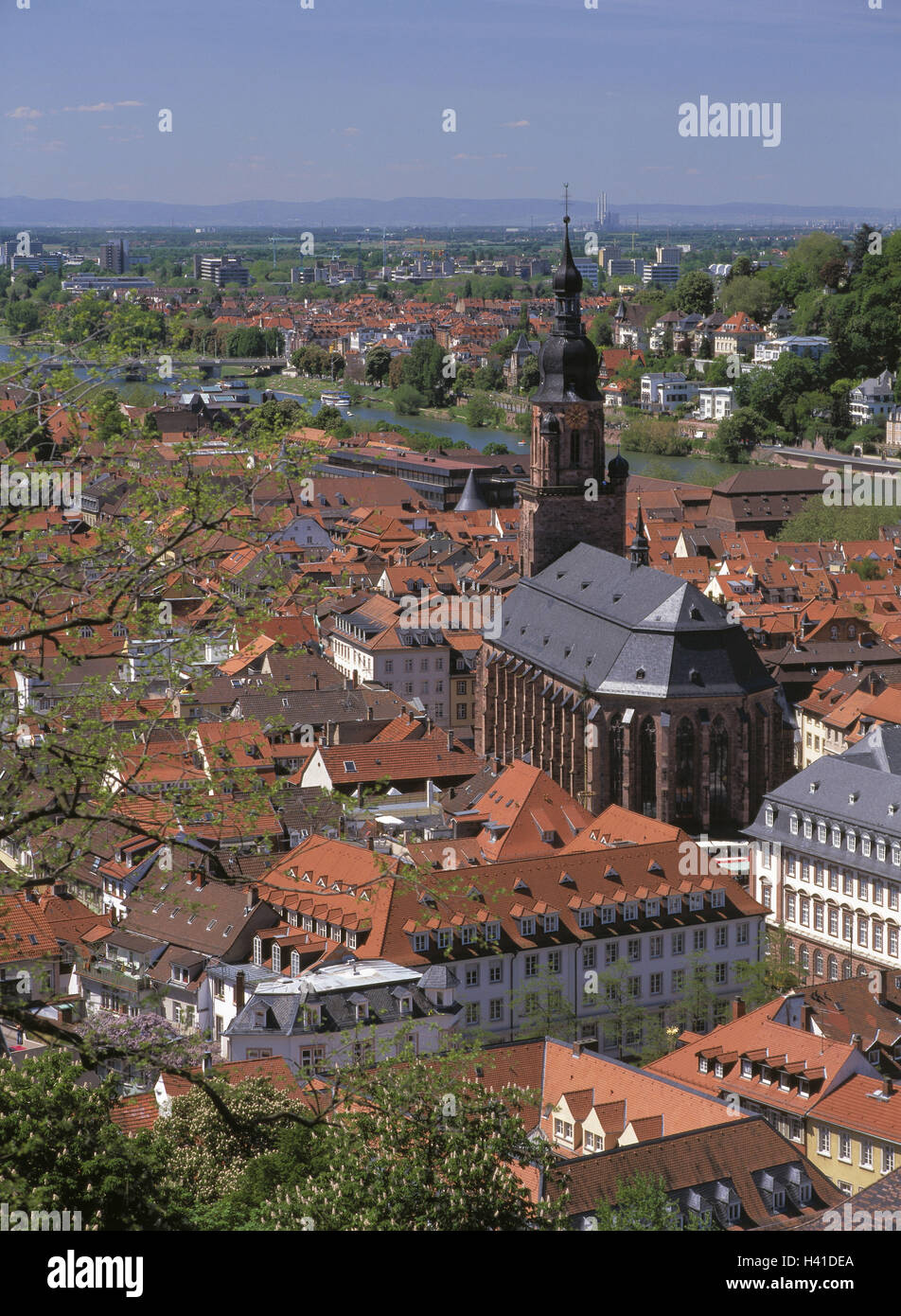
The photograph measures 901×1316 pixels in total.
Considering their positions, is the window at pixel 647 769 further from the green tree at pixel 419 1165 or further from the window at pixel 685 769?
the green tree at pixel 419 1165

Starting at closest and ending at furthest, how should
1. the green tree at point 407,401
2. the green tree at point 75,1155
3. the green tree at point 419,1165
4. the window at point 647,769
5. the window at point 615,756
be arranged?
the green tree at point 75,1155 < the green tree at point 419,1165 < the window at point 647,769 < the window at point 615,756 < the green tree at point 407,401

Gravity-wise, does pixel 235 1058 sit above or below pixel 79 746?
below

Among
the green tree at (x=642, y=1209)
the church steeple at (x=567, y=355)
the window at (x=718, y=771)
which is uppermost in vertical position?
the church steeple at (x=567, y=355)

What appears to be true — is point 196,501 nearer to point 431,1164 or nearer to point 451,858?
point 431,1164

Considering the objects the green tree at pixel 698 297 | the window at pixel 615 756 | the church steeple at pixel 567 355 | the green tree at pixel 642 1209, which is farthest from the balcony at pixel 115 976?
the green tree at pixel 698 297

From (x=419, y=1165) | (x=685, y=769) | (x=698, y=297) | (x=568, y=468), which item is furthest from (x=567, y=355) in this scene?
(x=698, y=297)
